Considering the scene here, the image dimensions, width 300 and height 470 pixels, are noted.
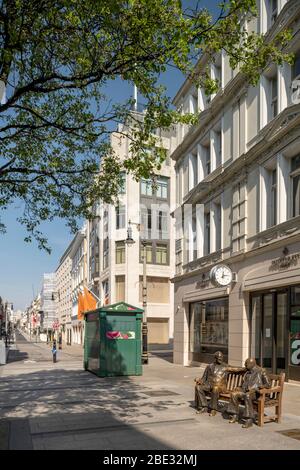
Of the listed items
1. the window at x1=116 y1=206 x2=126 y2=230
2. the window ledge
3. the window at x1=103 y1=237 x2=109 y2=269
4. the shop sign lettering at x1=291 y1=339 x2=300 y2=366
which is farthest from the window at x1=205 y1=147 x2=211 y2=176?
the window at x1=103 y1=237 x2=109 y2=269

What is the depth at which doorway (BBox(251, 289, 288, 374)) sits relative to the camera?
645 inches

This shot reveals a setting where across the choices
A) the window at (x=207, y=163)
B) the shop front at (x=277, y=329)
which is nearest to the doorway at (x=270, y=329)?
the shop front at (x=277, y=329)

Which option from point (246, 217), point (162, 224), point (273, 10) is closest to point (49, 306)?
point (162, 224)

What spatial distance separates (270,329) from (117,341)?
18.5ft

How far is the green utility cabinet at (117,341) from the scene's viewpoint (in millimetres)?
18172

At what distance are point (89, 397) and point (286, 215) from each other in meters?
8.49

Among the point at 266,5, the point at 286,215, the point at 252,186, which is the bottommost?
the point at 286,215

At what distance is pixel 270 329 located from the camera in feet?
56.5

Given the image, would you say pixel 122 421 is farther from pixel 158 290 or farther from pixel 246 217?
pixel 158 290

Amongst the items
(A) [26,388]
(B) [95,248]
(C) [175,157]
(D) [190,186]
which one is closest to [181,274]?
(D) [190,186]

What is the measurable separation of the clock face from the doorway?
1314mm

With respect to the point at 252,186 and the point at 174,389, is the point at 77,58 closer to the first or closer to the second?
the point at 174,389
